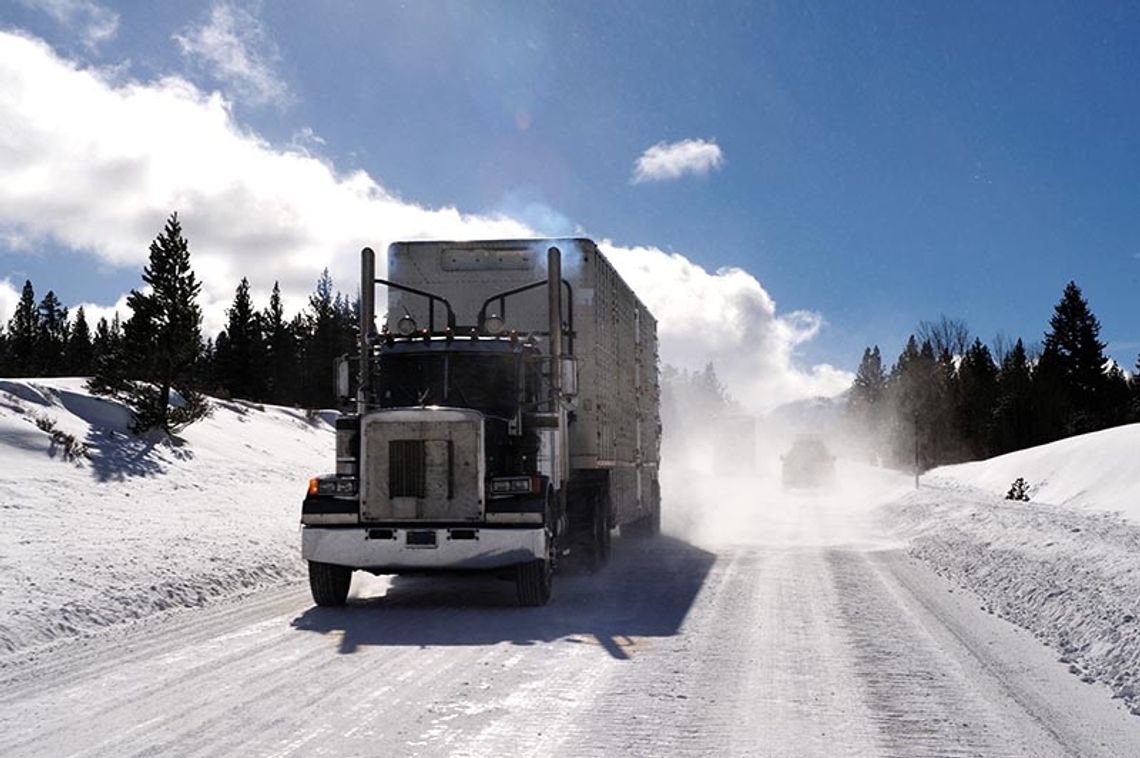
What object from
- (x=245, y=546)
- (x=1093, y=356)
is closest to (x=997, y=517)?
(x=245, y=546)

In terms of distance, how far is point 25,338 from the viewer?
9062cm

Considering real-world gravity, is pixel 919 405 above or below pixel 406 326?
above

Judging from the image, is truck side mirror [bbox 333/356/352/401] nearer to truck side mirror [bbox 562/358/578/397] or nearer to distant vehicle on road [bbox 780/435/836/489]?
truck side mirror [bbox 562/358/578/397]

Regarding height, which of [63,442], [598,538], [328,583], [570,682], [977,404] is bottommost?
[570,682]

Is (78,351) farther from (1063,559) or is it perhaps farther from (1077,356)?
(1063,559)

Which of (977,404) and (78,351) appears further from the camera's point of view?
(78,351)

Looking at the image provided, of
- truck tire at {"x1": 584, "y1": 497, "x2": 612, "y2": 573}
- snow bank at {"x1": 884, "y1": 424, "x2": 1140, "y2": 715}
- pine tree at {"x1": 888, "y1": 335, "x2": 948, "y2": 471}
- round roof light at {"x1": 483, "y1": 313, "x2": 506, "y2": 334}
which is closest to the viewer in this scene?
snow bank at {"x1": 884, "y1": 424, "x2": 1140, "y2": 715}

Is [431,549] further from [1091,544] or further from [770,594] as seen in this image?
[1091,544]

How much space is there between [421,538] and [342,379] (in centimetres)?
248

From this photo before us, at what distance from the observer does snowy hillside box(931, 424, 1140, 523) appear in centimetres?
2802

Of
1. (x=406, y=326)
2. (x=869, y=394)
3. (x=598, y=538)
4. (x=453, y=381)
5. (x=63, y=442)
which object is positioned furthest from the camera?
(x=869, y=394)

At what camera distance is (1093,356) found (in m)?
69.7

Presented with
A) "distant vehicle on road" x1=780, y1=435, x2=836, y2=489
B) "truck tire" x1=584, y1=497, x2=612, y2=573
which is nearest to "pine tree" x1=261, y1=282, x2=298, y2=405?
"distant vehicle on road" x1=780, y1=435, x2=836, y2=489

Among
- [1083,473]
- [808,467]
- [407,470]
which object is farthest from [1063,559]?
[808,467]
